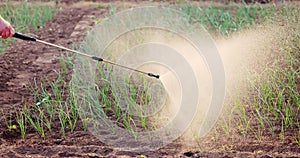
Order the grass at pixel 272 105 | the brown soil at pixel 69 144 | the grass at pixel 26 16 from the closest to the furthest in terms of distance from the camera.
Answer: the brown soil at pixel 69 144 < the grass at pixel 272 105 < the grass at pixel 26 16

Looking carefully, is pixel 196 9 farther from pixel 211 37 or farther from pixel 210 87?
pixel 210 87

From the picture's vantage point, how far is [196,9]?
21.6ft

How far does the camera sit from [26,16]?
6.66m

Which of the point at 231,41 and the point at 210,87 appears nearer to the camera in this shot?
the point at 210,87

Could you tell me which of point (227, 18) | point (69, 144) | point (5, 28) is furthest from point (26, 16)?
point (69, 144)

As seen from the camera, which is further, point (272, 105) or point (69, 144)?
point (272, 105)

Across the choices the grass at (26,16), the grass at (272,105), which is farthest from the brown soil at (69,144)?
the grass at (26,16)

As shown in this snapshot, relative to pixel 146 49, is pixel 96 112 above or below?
below

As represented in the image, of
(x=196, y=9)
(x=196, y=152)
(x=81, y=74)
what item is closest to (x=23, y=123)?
(x=81, y=74)

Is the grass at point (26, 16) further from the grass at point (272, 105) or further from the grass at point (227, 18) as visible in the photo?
the grass at point (272, 105)

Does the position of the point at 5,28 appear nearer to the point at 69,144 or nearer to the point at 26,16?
the point at 69,144

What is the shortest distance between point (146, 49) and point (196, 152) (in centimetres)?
212

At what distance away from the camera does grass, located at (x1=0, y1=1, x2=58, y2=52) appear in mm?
6509

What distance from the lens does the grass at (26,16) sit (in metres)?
6.51
